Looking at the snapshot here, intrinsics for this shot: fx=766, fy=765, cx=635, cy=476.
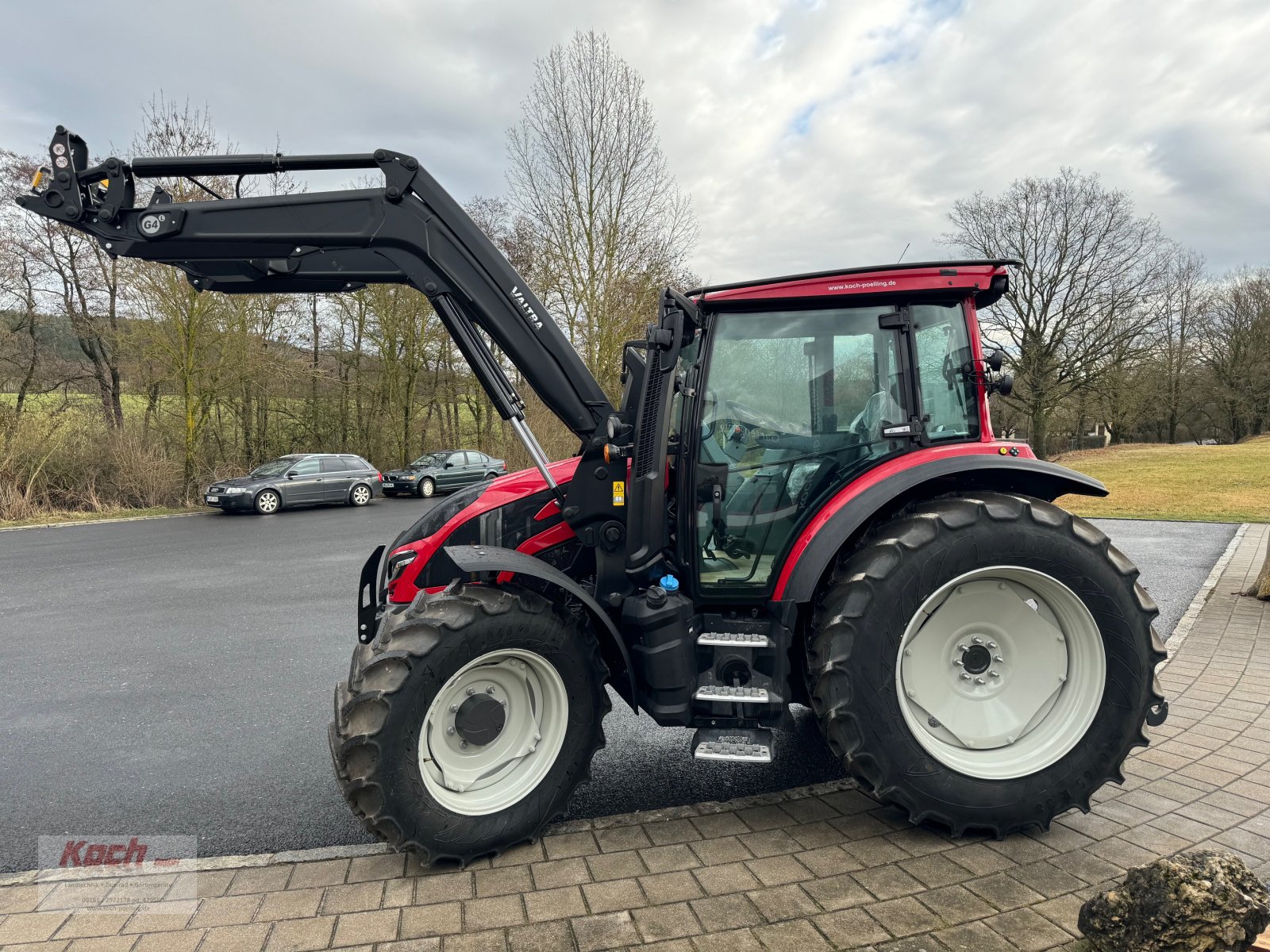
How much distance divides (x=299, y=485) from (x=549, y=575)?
17.5 metres

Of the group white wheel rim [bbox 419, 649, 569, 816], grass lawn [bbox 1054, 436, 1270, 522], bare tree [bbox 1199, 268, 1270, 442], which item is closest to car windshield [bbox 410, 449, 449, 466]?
grass lawn [bbox 1054, 436, 1270, 522]

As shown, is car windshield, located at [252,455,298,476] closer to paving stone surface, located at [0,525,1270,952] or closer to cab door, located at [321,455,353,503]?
cab door, located at [321,455,353,503]

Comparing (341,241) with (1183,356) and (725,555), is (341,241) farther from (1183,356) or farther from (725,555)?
(1183,356)

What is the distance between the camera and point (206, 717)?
468cm

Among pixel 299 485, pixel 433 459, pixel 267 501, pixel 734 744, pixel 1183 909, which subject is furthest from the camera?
pixel 433 459

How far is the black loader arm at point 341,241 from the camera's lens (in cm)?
307

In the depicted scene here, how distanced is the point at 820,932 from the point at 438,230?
2.98 m

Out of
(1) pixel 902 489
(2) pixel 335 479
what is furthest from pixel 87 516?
(1) pixel 902 489

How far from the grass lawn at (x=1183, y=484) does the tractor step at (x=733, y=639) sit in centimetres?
1372

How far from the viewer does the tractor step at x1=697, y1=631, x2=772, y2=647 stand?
125 inches

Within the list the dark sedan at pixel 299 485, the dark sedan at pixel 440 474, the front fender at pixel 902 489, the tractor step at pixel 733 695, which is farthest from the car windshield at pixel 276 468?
the front fender at pixel 902 489

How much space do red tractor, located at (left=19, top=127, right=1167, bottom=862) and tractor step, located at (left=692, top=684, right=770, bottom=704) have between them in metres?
0.02

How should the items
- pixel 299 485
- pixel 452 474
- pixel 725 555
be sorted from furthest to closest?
pixel 452 474 → pixel 299 485 → pixel 725 555

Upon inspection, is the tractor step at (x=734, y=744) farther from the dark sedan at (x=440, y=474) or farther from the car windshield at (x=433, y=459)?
the car windshield at (x=433, y=459)
